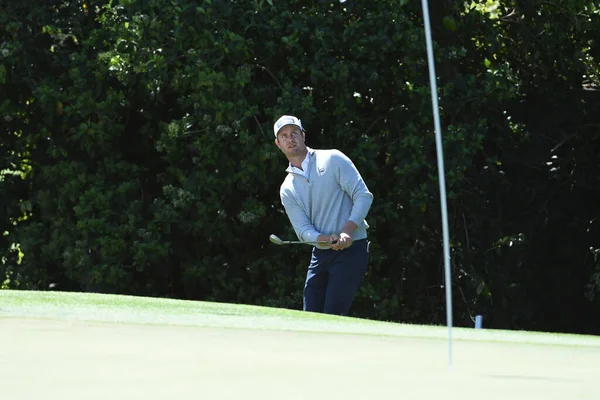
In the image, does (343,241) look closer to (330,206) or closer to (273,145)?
(330,206)

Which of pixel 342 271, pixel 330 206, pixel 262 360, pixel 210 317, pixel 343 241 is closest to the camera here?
pixel 262 360

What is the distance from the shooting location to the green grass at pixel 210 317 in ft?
14.4

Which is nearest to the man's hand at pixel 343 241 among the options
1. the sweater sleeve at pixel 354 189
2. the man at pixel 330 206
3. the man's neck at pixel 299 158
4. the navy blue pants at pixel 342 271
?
the man at pixel 330 206

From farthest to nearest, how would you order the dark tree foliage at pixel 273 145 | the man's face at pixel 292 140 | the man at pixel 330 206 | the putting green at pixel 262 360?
the dark tree foliage at pixel 273 145 → the man's face at pixel 292 140 → the man at pixel 330 206 → the putting green at pixel 262 360

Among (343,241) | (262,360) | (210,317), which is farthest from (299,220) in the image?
(262,360)

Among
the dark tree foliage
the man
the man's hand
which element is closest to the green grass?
the man's hand

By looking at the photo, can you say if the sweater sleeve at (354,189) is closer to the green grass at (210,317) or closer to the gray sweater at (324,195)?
the gray sweater at (324,195)

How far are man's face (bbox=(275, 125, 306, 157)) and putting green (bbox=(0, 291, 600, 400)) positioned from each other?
288 centimetres

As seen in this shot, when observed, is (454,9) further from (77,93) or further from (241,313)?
(241,313)

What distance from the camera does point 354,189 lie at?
7.46m

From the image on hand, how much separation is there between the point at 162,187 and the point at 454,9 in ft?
11.0

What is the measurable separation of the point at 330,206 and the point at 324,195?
0.08m

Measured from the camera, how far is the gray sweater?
7488 millimetres

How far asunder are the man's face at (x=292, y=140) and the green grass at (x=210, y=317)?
1.64 metres
